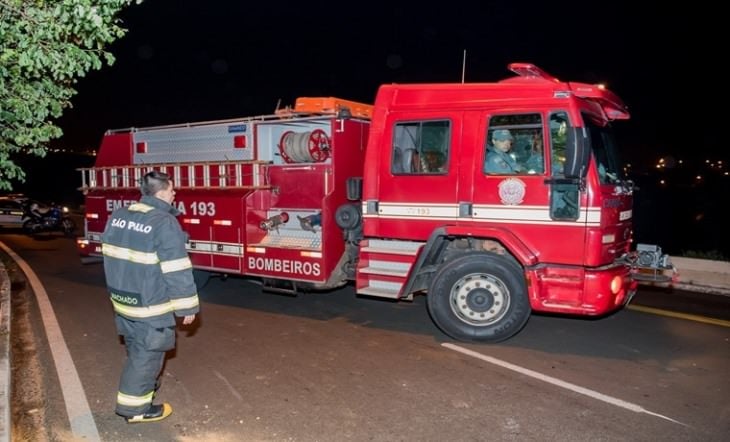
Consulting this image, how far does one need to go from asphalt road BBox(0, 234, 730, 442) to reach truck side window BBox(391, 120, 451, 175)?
6.09 feet

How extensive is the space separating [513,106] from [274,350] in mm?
3481

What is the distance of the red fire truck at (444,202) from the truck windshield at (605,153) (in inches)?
1.0

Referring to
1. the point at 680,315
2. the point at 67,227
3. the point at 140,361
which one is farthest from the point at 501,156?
the point at 67,227

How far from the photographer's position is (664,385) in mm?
4859

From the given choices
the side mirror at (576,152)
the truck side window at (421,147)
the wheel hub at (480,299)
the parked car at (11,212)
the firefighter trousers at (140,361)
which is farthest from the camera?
the parked car at (11,212)

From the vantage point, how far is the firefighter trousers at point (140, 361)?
12.9 feet

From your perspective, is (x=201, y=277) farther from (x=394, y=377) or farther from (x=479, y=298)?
(x=394, y=377)

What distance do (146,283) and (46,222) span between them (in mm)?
17887

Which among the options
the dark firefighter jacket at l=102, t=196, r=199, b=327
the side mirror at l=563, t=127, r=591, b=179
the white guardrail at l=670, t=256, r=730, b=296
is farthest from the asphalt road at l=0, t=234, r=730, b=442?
the white guardrail at l=670, t=256, r=730, b=296

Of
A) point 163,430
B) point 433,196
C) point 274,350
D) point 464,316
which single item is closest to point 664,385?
point 464,316

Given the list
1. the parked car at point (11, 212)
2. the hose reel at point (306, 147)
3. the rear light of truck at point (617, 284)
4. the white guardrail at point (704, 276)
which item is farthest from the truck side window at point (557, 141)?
the parked car at point (11, 212)

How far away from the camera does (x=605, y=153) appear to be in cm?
621

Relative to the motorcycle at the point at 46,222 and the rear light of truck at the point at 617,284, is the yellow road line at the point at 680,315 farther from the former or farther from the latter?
the motorcycle at the point at 46,222

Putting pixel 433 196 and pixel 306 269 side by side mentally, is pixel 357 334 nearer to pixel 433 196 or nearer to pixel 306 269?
pixel 306 269
